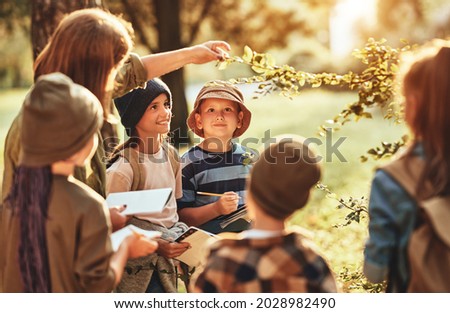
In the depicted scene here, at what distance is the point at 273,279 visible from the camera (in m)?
3.03

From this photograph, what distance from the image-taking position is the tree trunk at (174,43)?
42.9 feet

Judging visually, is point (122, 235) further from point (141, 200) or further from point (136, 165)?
point (136, 165)

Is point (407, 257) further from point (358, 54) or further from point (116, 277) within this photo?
point (358, 54)

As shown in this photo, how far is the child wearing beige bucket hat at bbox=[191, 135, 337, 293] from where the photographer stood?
9.93ft

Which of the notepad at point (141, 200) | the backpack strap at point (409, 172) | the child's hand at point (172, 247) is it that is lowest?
the child's hand at point (172, 247)

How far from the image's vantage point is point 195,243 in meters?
4.30

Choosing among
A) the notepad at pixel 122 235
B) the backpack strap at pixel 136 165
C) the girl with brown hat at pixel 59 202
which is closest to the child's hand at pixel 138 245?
the notepad at pixel 122 235

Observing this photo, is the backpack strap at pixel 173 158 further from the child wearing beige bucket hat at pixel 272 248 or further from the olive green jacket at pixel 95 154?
the child wearing beige bucket hat at pixel 272 248

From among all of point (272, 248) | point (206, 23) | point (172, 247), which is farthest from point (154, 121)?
point (206, 23)

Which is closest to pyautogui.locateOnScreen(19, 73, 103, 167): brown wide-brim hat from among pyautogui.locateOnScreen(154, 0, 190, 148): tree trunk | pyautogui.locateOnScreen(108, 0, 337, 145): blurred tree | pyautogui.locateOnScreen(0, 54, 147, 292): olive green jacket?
pyautogui.locateOnScreen(0, 54, 147, 292): olive green jacket

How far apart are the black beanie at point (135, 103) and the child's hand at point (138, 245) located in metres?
1.31

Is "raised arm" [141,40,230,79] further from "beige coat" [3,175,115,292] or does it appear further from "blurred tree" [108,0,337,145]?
"blurred tree" [108,0,337,145]

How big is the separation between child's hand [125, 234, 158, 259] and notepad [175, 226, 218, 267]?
776 mm

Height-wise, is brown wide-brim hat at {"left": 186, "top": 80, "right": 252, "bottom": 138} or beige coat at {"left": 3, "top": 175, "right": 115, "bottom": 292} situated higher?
brown wide-brim hat at {"left": 186, "top": 80, "right": 252, "bottom": 138}
